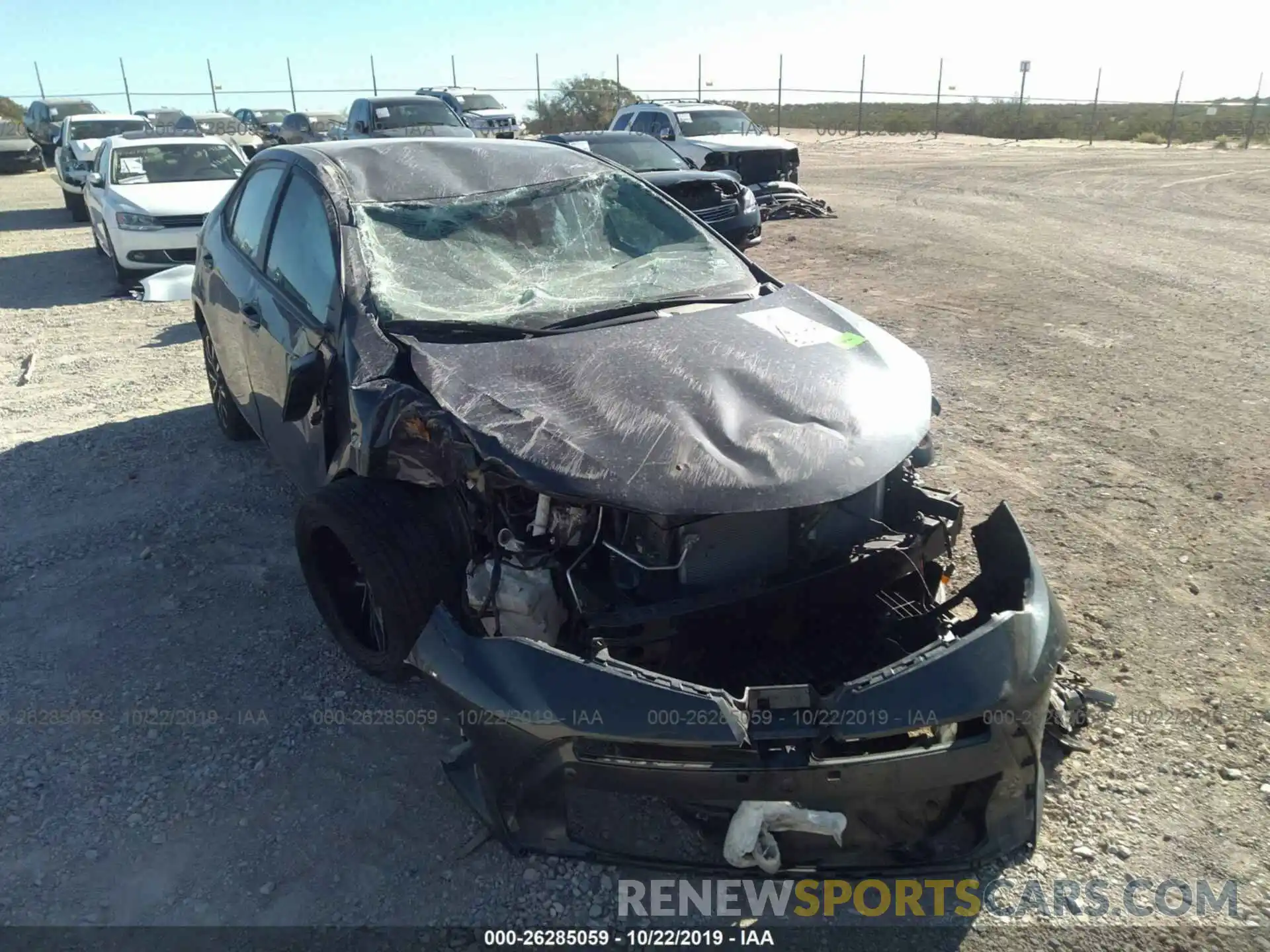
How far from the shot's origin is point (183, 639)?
362 centimetres

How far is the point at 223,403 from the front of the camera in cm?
542

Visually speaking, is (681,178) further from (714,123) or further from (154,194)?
(714,123)

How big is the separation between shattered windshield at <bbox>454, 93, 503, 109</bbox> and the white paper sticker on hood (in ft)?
77.9

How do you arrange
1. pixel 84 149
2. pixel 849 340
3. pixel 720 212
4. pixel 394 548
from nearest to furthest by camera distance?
1. pixel 394 548
2. pixel 849 340
3. pixel 720 212
4. pixel 84 149

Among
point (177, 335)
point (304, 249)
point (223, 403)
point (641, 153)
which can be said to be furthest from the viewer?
point (641, 153)

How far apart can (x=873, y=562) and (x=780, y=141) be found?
12655mm

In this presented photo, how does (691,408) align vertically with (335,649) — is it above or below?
above

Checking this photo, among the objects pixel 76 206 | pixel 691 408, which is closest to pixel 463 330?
pixel 691 408

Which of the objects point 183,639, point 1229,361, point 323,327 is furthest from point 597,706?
point 1229,361

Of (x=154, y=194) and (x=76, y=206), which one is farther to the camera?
(x=76, y=206)

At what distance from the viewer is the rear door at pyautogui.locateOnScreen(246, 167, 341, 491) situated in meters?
3.44

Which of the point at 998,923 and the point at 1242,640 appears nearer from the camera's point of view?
the point at 998,923

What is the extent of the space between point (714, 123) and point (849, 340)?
524 inches

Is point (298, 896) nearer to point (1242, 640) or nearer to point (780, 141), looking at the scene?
point (1242, 640)
